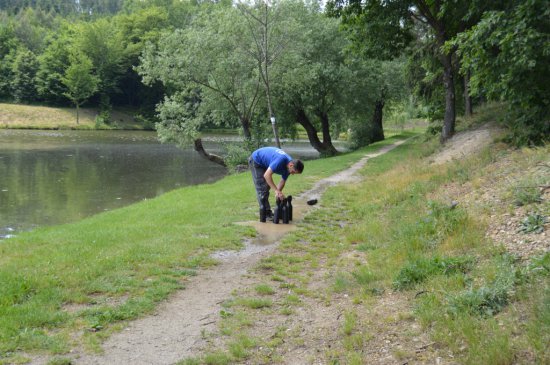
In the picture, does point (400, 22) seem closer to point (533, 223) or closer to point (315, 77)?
point (315, 77)

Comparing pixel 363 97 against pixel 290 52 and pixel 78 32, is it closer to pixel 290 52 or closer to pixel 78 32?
pixel 290 52

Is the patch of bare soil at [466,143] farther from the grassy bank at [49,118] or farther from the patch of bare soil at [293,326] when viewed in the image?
the grassy bank at [49,118]

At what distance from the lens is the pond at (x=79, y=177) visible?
17.2m

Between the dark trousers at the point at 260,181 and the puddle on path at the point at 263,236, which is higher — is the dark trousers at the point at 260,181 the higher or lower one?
the higher one

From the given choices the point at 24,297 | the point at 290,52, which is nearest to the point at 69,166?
the point at 290,52

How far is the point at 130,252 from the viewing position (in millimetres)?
8195

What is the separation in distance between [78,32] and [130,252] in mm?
91419

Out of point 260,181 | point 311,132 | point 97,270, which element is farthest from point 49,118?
point 97,270

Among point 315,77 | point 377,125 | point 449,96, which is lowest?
point 377,125

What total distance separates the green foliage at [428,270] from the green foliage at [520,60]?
24.3ft

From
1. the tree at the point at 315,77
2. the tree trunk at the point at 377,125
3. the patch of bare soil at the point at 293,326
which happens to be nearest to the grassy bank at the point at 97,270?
the patch of bare soil at the point at 293,326

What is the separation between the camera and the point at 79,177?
25.6 metres

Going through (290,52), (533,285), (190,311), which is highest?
(290,52)

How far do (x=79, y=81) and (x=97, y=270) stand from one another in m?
76.0
